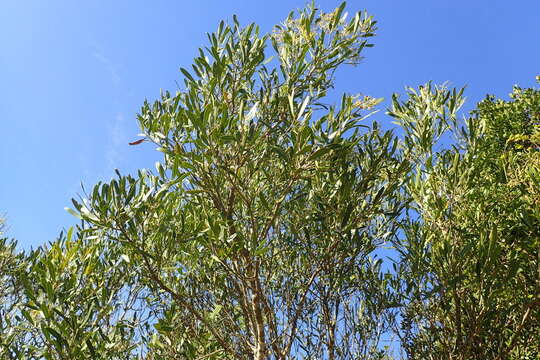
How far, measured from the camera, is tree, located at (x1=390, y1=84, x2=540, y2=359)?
5172 millimetres

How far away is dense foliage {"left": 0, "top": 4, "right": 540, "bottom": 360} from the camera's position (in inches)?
191

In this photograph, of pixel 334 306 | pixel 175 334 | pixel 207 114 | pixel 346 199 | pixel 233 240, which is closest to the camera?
pixel 207 114

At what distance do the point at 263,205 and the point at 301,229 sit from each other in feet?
3.70

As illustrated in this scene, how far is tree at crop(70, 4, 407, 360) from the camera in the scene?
484cm

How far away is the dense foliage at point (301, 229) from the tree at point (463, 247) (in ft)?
0.09

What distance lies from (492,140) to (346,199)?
6.02 m

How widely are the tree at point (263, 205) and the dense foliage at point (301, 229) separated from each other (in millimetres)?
26

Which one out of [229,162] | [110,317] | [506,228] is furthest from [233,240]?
[506,228]

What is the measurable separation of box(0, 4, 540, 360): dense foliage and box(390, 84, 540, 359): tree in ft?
0.09

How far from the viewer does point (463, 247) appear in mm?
5262

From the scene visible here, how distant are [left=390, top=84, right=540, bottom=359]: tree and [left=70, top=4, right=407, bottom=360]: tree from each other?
1.44ft

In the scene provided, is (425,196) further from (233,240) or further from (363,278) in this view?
(233,240)

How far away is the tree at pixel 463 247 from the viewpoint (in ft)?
17.0

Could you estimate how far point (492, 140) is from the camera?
32.1 feet
